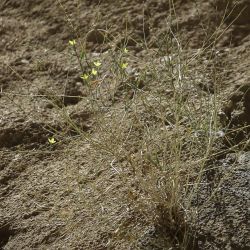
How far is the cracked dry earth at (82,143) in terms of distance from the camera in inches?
88.6

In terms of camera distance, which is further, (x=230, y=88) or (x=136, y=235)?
(x=230, y=88)

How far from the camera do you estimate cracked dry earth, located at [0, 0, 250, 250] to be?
225cm

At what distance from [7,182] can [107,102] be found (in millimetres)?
560

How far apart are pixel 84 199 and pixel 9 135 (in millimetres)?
561

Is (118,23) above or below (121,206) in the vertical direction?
above

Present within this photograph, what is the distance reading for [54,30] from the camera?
10.4 feet

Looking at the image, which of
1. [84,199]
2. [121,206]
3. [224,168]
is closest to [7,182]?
[84,199]

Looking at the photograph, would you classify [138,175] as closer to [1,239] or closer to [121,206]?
[121,206]

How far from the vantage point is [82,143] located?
2.61 meters

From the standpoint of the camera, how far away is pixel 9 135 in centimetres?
274

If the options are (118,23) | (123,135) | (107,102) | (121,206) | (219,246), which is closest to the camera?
(219,246)

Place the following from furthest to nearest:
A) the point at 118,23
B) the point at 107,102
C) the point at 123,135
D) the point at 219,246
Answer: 1. the point at 118,23
2. the point at 107,102
3. the point at 123,135
4. the point at 219,246

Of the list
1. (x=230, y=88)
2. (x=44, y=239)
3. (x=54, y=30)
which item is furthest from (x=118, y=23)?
(x=44, y=239)

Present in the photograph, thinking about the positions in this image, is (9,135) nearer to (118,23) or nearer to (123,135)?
(123,135)
